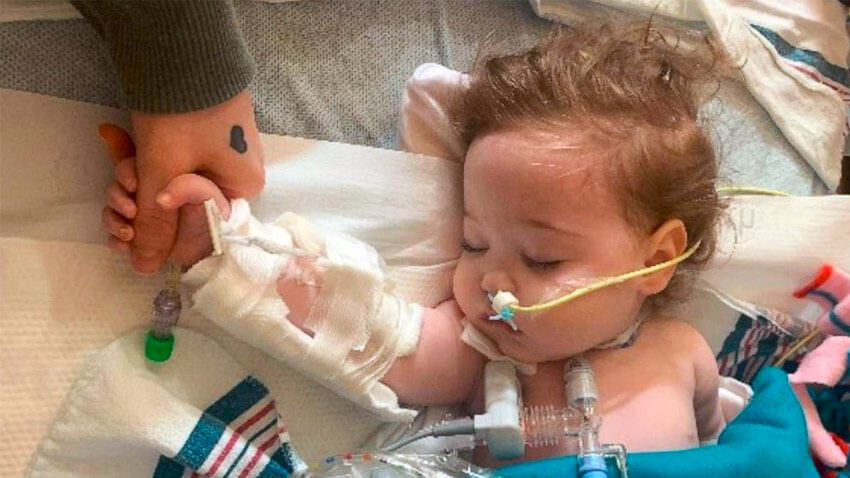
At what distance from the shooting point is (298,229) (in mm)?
950

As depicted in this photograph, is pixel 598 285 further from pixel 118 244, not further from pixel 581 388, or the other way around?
pixel 118 244

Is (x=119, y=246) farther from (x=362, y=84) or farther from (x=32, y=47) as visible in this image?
(x=362, y=84)

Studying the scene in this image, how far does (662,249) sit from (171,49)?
0.53 metres

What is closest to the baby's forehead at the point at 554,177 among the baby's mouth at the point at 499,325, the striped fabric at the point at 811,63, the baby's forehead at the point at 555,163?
the baby's forehead at the point at 555,163

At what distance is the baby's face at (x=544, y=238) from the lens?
0.96 m

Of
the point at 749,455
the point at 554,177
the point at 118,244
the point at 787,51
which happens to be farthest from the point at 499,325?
the point at 787,51

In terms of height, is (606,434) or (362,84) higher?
(362,84)

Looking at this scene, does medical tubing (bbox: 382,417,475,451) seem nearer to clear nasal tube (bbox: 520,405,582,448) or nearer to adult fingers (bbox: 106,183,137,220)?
clear nasal tube (bbox: 520,405,582,448)

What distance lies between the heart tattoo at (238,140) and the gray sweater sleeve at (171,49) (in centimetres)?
4

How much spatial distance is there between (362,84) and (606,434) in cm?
48

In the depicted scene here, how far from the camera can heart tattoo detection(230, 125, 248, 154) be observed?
89cm

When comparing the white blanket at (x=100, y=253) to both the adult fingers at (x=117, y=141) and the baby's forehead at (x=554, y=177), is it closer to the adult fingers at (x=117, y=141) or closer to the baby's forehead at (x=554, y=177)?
the adult fingers at (x=117, y=141)

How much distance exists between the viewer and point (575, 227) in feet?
3.16

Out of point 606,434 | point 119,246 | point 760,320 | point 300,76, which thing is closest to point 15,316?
point 119,246
